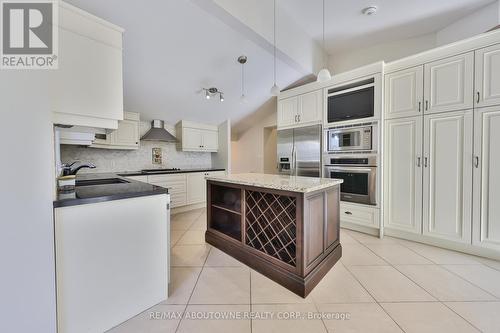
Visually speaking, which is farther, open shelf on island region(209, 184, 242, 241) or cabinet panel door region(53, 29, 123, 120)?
open shelf on island region(209, 184, 242, 241)

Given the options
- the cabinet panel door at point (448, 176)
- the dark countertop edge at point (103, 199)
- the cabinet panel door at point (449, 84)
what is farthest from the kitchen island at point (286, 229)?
the cabinet panel door at point (449, 84)

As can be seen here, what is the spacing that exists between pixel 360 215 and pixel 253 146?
3.38 m

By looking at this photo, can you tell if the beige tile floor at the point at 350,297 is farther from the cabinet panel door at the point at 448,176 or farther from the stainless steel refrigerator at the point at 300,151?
the stainless steel refrigerator at the point at 300,151

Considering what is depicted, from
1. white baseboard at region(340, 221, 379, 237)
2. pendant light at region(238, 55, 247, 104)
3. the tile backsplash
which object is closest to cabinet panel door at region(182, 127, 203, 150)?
the tile backsplash

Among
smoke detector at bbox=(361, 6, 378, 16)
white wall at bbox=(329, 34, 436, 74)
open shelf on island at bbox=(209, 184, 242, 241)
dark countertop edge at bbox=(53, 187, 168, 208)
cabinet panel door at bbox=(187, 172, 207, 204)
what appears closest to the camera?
dark countertop edge at bbox=(53, 187, 168, 208)

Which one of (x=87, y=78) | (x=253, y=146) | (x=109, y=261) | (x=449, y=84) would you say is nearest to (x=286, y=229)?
(x=109, y=261)

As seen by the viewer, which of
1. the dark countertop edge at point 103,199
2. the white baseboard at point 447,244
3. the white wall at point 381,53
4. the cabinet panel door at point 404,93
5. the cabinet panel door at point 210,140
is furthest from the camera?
the cabinet panel door at point 210,140

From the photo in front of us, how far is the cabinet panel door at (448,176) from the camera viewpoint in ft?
7.49

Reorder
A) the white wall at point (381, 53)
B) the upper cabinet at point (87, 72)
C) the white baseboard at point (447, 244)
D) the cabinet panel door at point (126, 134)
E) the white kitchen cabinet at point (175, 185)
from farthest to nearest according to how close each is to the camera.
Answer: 1. the white kitchen cabinet at point (175, 185)
2. the cabinet panel door at point (126, 134)
3. the white wall at point (381, 53)
4. the white baseboard at point (447, 244)
5. the upper cabinet at point (87, 72)

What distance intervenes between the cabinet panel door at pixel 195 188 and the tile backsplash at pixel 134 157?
65cm

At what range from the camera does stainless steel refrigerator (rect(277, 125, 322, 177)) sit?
11.5ft

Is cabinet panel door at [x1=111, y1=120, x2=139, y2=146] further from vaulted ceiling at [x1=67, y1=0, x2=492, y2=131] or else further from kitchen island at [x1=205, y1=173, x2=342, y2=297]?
kitchen island at [x1=205, y1=173, x2=342, y2=297]

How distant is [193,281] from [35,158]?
1.49 metres

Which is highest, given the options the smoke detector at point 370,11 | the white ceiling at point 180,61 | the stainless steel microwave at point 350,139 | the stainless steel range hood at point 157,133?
the smoke detector at point 370,11
